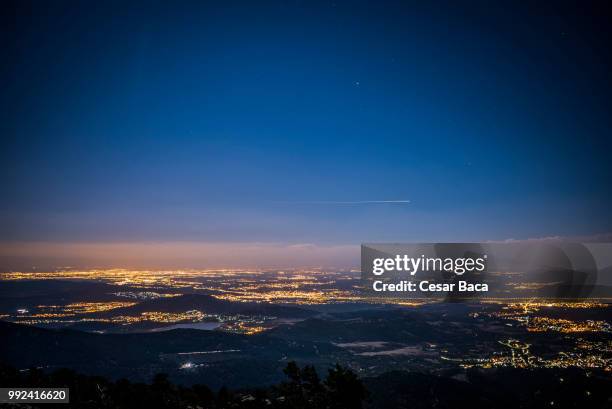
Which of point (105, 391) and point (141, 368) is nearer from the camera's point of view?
point (105, 391)

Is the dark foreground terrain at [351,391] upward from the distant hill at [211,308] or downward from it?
upward

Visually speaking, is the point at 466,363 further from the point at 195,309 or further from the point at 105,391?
the point at 195,309

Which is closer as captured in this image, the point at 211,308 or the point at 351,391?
the point at 351,391

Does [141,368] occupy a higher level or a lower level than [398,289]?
lower

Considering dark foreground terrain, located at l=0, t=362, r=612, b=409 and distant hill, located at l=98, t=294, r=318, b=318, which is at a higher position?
dark foreground terrain, located at l=0, t=362, r=612, b=409

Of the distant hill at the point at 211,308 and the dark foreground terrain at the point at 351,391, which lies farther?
the distant hill at the point at 211,308

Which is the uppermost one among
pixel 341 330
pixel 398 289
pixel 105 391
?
pixel 398 289

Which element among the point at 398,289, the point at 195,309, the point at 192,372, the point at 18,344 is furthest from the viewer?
the point at 195,309

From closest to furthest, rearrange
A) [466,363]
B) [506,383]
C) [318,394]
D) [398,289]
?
[318,394]
[398,289]
[506,383]
[466,363]

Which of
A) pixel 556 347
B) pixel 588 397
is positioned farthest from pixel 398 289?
pixel 556 347

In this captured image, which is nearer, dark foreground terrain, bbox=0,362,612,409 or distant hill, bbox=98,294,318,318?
dark foreground terrain, bbox=0,362,612,409

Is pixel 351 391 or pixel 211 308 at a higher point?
pixel 351 391
